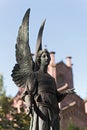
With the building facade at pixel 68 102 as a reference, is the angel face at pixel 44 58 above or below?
above

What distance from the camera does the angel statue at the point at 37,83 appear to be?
20.7 feet

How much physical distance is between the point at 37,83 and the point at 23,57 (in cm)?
69

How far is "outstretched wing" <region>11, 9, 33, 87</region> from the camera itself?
6840mm

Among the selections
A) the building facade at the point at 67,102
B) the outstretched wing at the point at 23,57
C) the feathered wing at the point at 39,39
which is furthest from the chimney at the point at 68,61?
the outstretched wing at the point at 23,57

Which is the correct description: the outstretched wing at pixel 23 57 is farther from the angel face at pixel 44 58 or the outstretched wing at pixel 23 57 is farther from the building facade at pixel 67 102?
the building facade at pixel 67 102

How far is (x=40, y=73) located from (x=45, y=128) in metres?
1.00

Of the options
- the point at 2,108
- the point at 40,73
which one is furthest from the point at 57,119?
the point at 2,108

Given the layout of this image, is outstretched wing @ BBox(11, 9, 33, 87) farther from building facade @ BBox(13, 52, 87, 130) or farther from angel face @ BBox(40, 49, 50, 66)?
building facade @ BBox(13, 52, 87, 130)

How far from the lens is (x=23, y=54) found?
7027mm

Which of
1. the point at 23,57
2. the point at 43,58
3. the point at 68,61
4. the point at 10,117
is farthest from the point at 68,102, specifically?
the point at 43,58

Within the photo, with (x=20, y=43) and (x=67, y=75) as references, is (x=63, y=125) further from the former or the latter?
(x=20, y=43)

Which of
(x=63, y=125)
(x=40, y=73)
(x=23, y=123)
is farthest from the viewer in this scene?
(x=63, y=125)

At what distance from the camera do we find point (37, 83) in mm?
6570

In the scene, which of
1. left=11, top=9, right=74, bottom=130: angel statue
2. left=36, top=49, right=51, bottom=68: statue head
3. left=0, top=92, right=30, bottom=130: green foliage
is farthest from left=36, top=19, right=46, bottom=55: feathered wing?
left=0, top=92, right=30, bottom=130: green foliage
